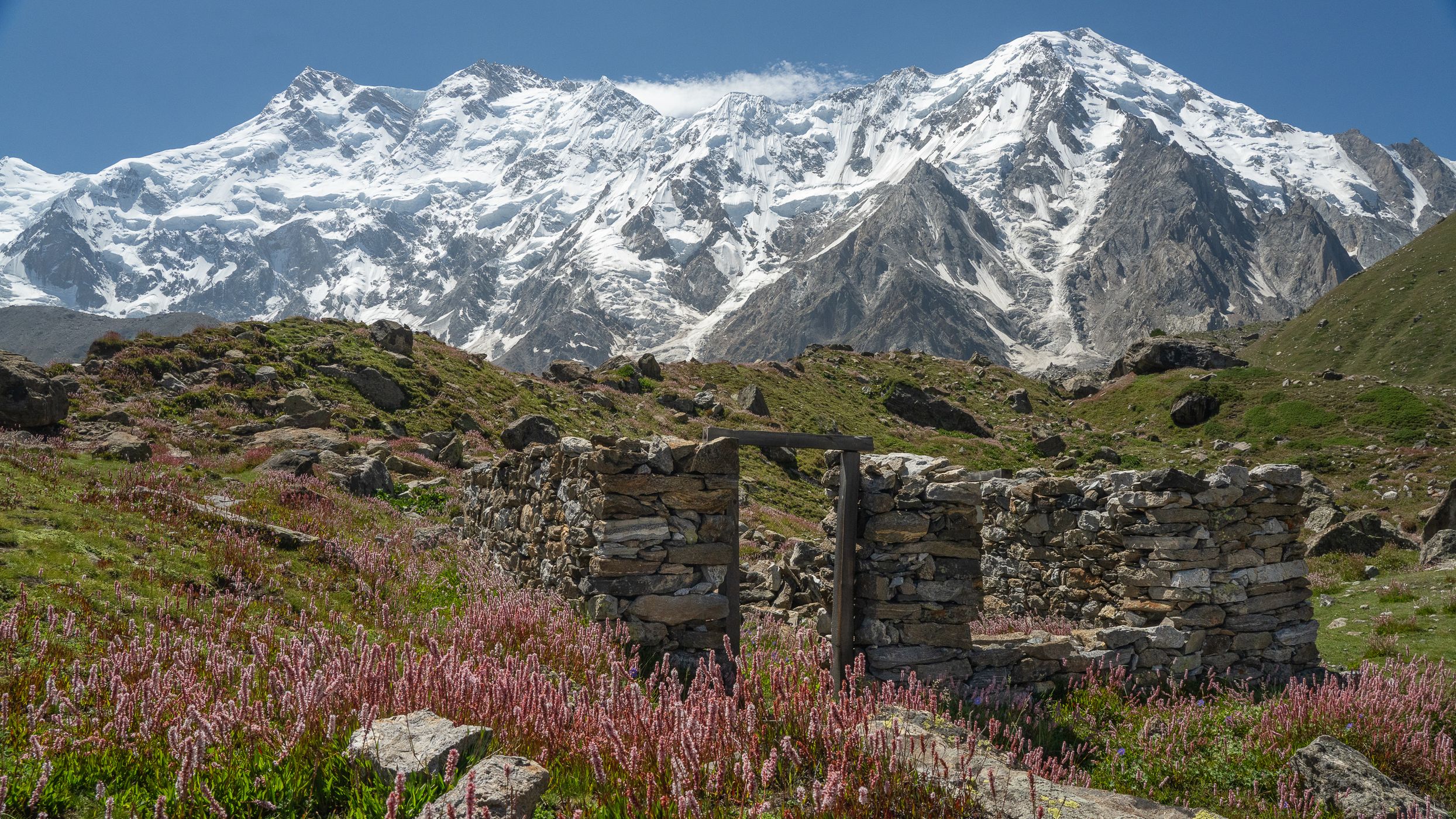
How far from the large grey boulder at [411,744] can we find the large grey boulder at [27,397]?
1762 centimetres

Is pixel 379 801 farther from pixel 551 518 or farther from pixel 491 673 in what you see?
pixel 551 518

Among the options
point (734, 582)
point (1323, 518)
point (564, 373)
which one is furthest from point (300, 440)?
point (1323, 518)

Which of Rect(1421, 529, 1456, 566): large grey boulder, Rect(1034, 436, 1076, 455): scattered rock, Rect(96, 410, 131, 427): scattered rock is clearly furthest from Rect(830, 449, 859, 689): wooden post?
Rect(1034, 436, 1076, 455): scattered rock

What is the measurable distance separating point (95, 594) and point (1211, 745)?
11014 millimetres

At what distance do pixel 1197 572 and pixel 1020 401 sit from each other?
130 ft

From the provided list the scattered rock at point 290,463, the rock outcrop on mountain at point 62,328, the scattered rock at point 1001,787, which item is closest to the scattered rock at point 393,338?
the scattered rock at point 290,463

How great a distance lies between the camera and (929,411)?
4256 cm

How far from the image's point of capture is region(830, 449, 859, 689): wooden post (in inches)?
353

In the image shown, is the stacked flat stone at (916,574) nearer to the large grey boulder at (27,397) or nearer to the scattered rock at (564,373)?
the large grey boulder at (27,397)

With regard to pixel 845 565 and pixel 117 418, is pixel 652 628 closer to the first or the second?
pixel 845 565

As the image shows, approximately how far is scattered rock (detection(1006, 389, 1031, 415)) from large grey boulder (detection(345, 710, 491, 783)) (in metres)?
47.7

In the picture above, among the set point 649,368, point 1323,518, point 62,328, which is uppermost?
point 62,328

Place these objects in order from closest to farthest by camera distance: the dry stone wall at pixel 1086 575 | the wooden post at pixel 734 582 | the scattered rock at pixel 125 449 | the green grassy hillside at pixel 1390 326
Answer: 1. the wooden post at pixel 734 582
2. the dry stone wall at pixel 1086 575
3. the scattered rock at pixel 125 449
4. the green grassy hillside at pixel 1390 326

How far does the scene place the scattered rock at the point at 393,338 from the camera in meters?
31.0
